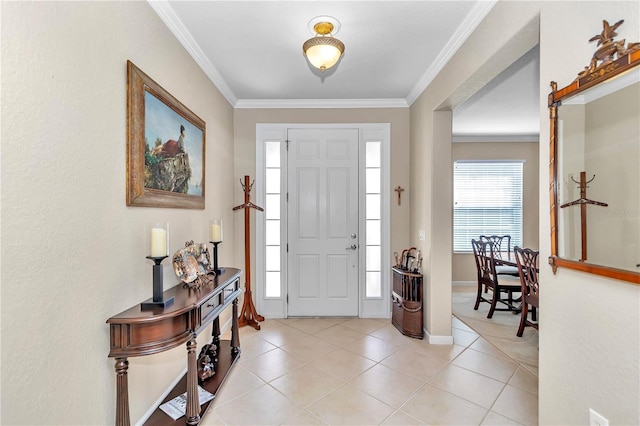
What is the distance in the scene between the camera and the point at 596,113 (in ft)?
4.24

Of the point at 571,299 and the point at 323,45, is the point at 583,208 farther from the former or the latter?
the point at 323,45

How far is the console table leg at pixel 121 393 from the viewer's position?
4.97 feet

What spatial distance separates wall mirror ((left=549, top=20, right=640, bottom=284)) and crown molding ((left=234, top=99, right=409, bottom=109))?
253 centimetres

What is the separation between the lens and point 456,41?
246 cm

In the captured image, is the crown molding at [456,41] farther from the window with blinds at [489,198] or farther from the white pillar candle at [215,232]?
the window with blinds at [489,198]

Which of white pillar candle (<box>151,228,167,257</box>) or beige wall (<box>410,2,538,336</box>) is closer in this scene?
white pillar candle (<box>151,228,167,257</box>)

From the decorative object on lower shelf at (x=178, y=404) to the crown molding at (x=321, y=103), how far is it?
3148mm

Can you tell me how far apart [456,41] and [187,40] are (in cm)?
212

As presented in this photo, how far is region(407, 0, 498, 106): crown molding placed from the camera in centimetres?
205

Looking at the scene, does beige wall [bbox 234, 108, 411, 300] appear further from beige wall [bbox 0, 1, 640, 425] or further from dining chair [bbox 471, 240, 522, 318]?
beige wall [bbox 0, 1, 640, 425]

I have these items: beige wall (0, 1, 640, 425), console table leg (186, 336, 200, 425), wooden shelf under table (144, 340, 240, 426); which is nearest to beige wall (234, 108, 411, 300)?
wooden shelf under table (144, 340, 240, 426)

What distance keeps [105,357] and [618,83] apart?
102 inches

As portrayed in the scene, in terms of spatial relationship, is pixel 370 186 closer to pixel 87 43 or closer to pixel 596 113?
pixel 596 113

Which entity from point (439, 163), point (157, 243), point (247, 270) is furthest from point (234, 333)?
point (439, 163)
